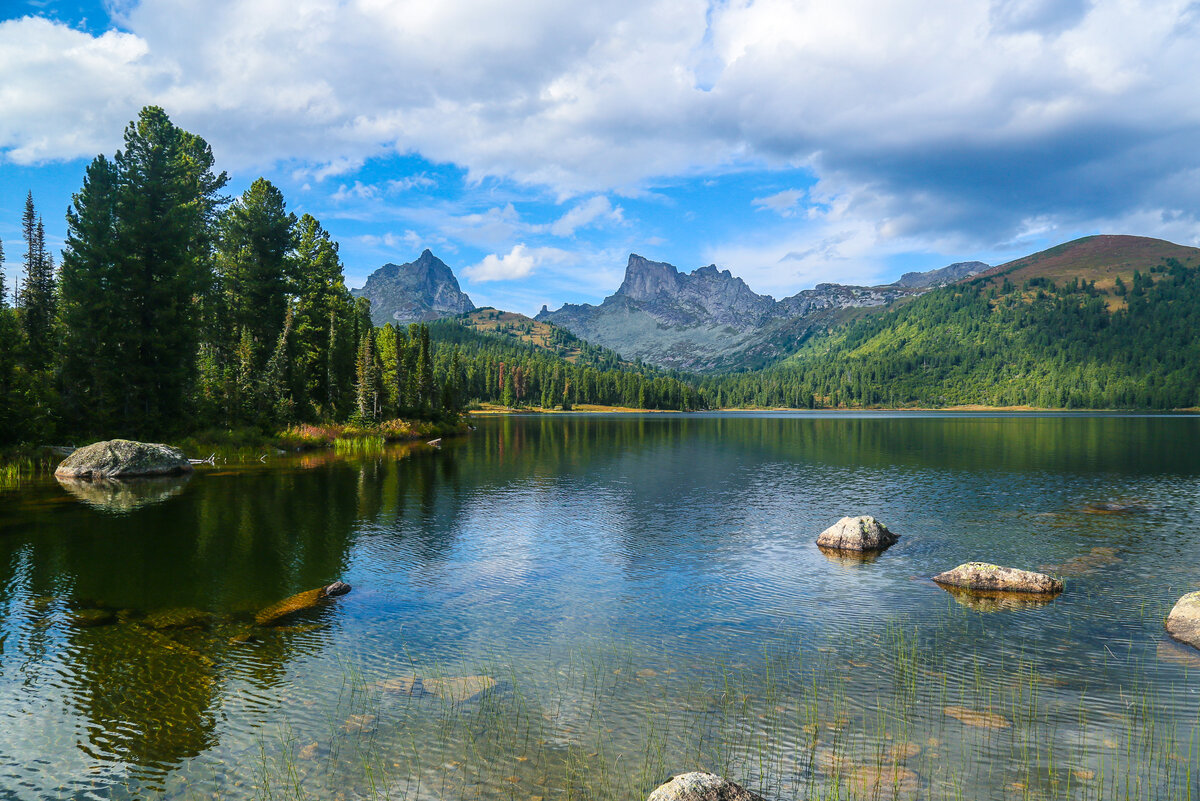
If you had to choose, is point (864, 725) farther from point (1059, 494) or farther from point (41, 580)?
point (1059, 494)

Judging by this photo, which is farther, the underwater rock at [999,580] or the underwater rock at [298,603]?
the underwater rock at [999,580]

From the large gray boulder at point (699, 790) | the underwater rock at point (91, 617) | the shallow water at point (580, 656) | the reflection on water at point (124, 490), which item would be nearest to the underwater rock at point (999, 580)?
the shallow water at point (580, 656)

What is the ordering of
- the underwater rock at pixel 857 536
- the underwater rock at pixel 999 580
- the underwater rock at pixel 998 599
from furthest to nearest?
the underwater rock at pixel 857 536 < the underwater rock at pixel 999 580 < the underwater rock at pixel 998 599

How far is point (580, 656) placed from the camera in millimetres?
16125

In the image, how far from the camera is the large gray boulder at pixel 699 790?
337 inches

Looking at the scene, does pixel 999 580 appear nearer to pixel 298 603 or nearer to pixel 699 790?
pixel 699 790

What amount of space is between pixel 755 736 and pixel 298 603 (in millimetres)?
15270

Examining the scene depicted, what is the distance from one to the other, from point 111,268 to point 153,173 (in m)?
10.3

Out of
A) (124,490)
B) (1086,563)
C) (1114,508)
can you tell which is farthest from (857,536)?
(124,490)

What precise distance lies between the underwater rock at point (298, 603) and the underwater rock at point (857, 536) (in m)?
21.4

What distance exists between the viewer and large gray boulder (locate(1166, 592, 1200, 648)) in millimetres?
16906

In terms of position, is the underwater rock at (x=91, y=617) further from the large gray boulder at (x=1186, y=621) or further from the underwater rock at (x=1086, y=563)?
the underwater rock at (x=1086, y=563)

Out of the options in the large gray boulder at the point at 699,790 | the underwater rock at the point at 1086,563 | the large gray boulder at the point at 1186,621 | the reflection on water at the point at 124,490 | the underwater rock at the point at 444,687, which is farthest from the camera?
the reflection on water at the point at 124,490

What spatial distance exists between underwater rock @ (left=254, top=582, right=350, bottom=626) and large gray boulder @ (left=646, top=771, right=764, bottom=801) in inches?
565
